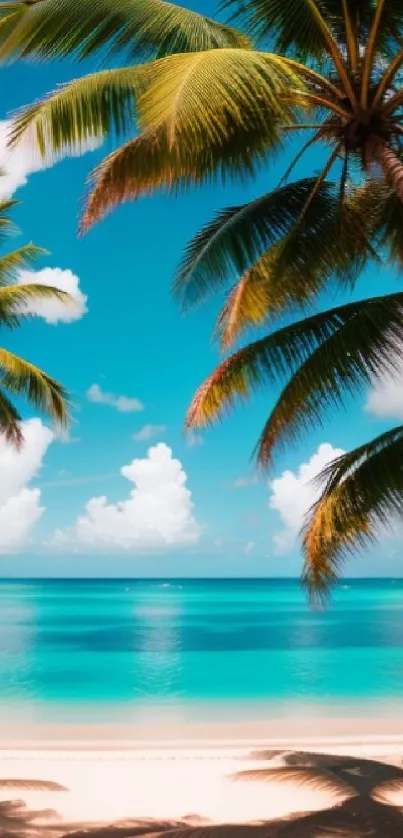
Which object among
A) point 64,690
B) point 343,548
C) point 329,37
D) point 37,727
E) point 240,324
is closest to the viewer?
point 329,37

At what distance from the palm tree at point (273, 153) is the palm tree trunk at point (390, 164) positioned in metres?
0.01

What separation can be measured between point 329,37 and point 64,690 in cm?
1396

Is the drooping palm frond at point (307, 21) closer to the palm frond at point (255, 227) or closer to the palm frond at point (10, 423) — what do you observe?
the palm frond at point (255, 227)

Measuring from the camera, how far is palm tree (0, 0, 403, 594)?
4.41m

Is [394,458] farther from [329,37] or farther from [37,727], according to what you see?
[37,727]

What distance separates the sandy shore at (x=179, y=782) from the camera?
16.8ft

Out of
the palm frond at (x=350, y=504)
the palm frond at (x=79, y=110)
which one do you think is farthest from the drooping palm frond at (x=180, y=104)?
the palm frond at (x=350, y=504)

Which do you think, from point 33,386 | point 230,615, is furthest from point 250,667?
point 230,615

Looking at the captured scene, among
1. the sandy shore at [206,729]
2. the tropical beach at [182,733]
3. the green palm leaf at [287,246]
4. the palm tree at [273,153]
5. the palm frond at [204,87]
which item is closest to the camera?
the palm frond at [204,87]

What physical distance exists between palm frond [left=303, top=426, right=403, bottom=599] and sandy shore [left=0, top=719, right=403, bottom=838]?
153 cm

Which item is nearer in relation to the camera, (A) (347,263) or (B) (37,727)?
(A) (347,263)

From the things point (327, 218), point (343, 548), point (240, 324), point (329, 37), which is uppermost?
point (329, 37)

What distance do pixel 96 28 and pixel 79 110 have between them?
615 mm

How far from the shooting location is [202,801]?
17.9 ft
